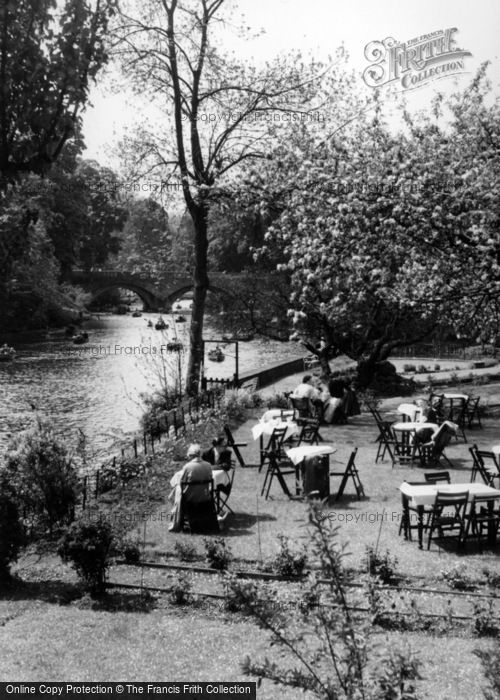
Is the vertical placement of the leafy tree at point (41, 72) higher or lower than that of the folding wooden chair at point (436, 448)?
higher

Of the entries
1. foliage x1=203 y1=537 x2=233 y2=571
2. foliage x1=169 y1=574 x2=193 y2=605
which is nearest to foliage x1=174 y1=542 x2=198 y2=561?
foliage x1=203 y1=537 x2=233 y2=571

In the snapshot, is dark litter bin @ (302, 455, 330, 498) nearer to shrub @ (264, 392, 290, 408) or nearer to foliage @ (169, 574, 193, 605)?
foliage @ (169, 574, 193, 605)

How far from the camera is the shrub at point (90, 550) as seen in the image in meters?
9.47

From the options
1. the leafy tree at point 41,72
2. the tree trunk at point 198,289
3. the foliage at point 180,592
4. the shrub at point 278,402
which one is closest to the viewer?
the leafy tree at point 41,72

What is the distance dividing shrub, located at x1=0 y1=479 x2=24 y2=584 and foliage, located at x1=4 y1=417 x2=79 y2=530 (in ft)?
8.70

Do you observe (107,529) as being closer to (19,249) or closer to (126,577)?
(126,577)

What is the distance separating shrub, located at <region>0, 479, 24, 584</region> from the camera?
10078 millimetres

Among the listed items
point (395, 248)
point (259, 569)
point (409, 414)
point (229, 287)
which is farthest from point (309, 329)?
point (259, 569)

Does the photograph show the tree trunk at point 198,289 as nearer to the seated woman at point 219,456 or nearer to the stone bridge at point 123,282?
the seated woman at point 219,456

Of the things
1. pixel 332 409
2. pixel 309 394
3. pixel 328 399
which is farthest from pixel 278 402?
pixel 309 394

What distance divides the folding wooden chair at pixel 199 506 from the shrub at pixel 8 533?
2.72m

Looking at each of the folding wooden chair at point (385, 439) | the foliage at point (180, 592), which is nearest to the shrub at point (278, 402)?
the folding wooden chair at point (385, 439)

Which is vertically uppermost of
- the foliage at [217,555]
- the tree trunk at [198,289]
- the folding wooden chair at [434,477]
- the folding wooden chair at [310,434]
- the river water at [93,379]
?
the tree trunk at [198,289]

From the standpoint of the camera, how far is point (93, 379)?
A: 4006 centimetres
